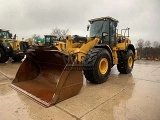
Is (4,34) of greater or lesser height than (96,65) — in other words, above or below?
above

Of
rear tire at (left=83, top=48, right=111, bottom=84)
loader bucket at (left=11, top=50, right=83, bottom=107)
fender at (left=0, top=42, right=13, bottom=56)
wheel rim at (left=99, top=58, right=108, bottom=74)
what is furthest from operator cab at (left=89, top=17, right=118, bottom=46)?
fender at (left=0, top=42, right=13, bottom=56)

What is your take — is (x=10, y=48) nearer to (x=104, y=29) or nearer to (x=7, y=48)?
(x=7, y=48)

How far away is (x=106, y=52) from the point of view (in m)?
4.77

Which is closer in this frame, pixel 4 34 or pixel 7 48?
pixel 7 48

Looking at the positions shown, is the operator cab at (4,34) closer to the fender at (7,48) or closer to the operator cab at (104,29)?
the fender at (7,48)

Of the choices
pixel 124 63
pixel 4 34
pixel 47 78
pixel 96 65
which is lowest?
pixel 47 78

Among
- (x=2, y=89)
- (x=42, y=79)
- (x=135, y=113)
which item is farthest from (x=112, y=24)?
(x=2, y=89)

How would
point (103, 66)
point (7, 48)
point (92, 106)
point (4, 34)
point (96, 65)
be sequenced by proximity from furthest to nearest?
point (4, 34) → point (7, 48) → point (103, 66) → point (96, 65) → point (92, 106)

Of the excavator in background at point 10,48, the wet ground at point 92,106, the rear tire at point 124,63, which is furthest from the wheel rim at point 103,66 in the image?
the excavator in background at point 10,48

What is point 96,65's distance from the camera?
428cm

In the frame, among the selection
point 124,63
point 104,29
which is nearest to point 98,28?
point 104,29

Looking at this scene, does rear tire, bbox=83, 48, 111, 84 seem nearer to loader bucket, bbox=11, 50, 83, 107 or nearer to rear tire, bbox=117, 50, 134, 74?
loader bucket, bbox=11, 50, 83, 107

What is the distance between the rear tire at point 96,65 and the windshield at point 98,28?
1.15m

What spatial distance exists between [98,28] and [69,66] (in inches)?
118
